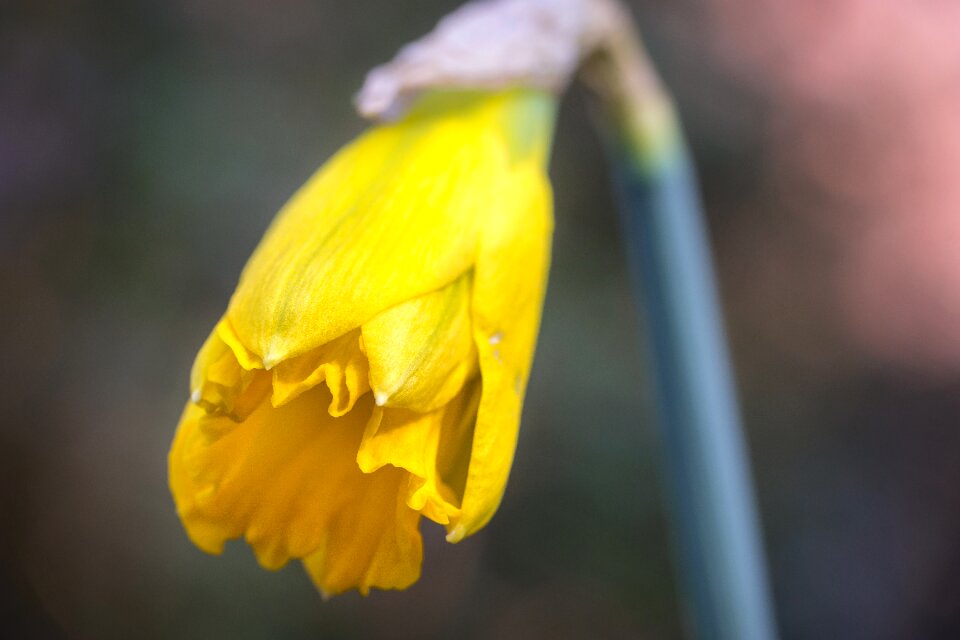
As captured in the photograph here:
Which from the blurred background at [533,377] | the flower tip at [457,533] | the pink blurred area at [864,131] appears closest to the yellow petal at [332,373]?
the flower tip at [457,533]

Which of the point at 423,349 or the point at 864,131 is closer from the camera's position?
the point at 423,349

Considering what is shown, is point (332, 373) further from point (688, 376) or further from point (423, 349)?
point (688, 376)

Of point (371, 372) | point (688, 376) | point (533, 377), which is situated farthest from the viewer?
point (533, 377)

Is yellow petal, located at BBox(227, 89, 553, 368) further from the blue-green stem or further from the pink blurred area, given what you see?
the pink blurred area

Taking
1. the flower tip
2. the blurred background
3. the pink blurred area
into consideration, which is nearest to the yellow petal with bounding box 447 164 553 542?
the flower tip

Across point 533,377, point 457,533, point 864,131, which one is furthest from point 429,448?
point 864,131

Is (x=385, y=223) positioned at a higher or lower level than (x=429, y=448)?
higher

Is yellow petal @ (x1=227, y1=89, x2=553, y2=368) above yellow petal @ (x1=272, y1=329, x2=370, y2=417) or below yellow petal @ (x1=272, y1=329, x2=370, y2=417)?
above
